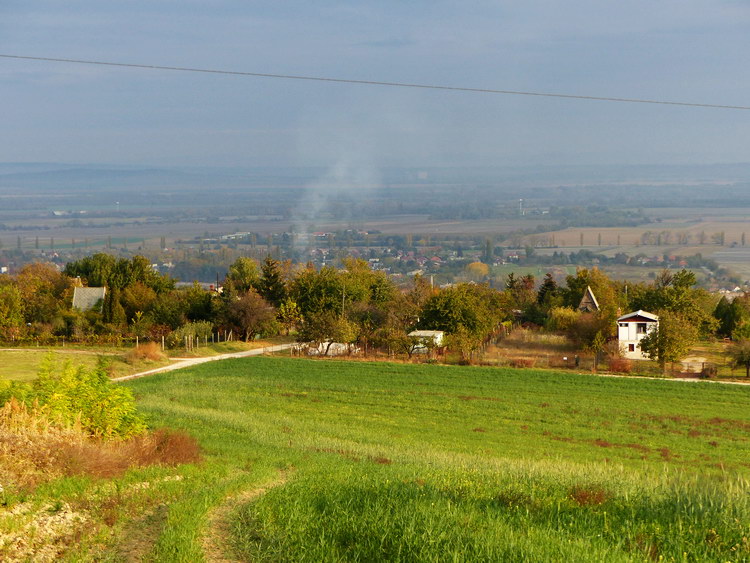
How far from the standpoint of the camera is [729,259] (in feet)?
511

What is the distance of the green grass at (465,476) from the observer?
6.87m

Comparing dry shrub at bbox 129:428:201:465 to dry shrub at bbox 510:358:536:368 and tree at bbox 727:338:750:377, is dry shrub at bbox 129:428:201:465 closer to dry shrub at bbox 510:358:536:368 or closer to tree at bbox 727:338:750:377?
dry shrub at bbox 510:358:536:368

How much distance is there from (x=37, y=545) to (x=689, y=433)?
73.8ft

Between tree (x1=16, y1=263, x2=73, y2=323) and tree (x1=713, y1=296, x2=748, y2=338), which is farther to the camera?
tree (x1=16, y1=263, x2=73, y2=323)

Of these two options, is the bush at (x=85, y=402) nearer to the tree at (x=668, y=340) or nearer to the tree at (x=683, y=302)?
the tree at (x=668, y=340)

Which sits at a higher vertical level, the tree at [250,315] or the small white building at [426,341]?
the tree at [250,315]

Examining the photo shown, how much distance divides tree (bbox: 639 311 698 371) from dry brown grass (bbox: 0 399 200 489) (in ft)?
105

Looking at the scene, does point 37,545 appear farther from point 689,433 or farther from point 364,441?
point 689,433

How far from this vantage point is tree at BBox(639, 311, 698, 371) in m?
39.3

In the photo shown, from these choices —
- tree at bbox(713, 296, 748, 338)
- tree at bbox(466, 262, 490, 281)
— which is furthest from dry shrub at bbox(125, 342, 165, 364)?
tree at bbox(466, 262, 490, 281)

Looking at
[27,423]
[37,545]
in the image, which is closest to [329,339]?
[27,423]

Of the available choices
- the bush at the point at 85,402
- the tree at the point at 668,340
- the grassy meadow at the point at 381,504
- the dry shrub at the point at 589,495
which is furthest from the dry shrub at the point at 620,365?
the dry shrub at the point at 589,495

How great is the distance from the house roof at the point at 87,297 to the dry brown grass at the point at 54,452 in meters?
46.1

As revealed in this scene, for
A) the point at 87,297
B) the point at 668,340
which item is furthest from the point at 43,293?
the point at 668,340
